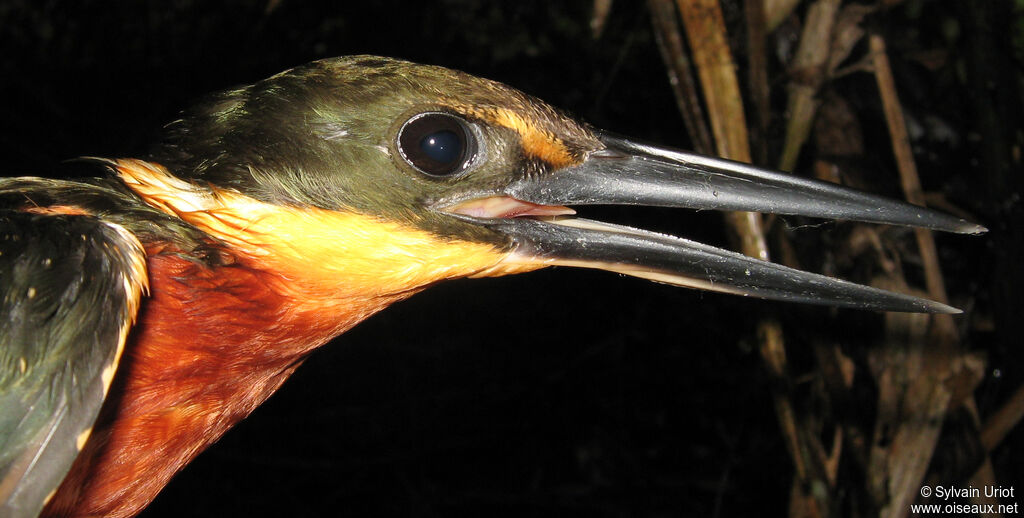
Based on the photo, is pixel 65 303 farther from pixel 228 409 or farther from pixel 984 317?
pixel 984 317

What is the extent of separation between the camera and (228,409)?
170 centimetres

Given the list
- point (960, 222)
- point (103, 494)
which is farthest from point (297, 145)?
point (960, 222)

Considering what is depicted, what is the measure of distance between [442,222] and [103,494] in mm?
969

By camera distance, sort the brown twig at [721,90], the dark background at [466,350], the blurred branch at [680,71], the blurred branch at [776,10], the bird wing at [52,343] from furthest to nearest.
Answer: the dark background at [466,350] < the blurred branch at [776,10] < the blurred branch at [680,71] < the brown twig at [721,90] < the bird wing at [52,343]

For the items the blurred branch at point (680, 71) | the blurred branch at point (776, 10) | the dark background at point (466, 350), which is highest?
the blurred branch at point (776, 10)

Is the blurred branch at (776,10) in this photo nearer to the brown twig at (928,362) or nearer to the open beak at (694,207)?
the brown twig at (928,362)

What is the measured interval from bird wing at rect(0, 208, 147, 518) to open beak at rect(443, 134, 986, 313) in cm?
65

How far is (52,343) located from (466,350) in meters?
3.07

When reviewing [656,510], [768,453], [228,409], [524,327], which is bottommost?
[656,510]

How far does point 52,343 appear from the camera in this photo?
4.11 feet

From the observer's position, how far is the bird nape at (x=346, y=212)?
1.49m

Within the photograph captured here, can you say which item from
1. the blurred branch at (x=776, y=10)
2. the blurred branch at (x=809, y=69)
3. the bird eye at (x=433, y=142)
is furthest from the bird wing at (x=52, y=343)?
the blurred branch at (x=776, y=10)

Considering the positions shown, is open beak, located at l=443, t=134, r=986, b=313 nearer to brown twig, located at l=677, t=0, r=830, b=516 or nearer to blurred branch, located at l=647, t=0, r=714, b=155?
brown twig, located at l=677, t=0, r=830, b=516

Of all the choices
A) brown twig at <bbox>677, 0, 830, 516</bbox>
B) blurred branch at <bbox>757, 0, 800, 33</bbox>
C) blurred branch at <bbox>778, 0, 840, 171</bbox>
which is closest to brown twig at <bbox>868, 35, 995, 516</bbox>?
blurred branch at <bbox>778, 0, 840, 171</bbox>
